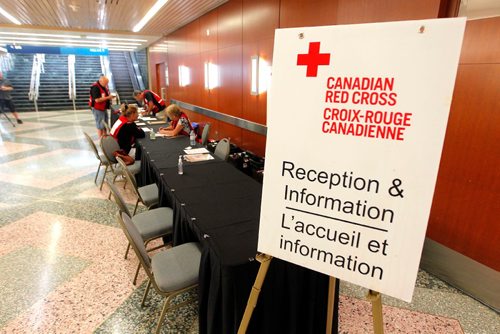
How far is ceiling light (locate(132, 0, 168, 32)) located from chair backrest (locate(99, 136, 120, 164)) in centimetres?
281

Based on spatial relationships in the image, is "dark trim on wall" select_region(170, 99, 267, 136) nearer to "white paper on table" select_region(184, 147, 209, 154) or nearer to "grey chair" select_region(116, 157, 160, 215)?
"white paper on table" select_region(184, 147, 209, 154)

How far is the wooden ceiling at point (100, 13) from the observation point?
16.6 ft

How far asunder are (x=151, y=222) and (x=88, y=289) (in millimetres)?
705

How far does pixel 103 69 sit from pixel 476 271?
651 inches

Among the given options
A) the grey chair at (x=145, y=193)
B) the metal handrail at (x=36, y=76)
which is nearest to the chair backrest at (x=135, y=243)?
the grey chair at (x=145, y=193)

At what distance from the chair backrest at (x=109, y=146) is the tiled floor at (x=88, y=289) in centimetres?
63

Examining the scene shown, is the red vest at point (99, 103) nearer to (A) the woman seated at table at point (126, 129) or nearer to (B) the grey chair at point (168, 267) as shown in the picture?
(A) the woman seated at table at point (126, 129)

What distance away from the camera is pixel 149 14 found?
5.98 metres

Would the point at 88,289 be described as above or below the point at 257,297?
below

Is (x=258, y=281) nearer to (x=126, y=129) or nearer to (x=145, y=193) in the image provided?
(x=145, y=193)

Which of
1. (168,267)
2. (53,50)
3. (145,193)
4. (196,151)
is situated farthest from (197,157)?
(53,50)

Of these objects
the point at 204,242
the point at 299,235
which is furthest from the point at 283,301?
the point at 299,235

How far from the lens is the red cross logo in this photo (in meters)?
0.89

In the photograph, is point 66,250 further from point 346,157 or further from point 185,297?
point 346,157
